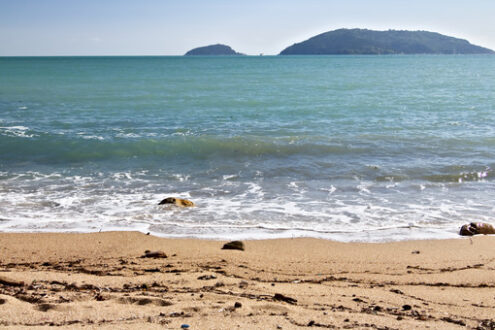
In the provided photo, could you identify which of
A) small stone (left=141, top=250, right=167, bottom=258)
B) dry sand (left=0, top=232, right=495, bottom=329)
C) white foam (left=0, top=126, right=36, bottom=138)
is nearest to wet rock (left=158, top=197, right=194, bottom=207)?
dry sand (left=0, top=232, right=495, bottom=329)

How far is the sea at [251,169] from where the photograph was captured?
9.20m

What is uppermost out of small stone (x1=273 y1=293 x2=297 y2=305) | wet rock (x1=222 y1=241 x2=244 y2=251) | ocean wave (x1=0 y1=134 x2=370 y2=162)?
ocean wave (x1=0 y1=134 x2=370 y2=162)

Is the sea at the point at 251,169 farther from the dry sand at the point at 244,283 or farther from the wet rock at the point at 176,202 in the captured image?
the dry sand at the point at 244,283

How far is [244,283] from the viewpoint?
598 centimetres

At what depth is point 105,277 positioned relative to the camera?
20.5ft

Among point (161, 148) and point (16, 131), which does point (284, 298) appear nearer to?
point (161, 148)

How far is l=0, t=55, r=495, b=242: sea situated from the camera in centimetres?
920

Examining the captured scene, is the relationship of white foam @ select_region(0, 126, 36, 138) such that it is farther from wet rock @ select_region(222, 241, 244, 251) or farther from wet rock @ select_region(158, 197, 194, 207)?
wet rock @ select_region(222, 241, 244, 251)

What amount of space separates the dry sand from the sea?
730mm

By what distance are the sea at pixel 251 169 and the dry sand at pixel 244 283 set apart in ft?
2.39

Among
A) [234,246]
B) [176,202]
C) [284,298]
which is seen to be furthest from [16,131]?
[284,298]

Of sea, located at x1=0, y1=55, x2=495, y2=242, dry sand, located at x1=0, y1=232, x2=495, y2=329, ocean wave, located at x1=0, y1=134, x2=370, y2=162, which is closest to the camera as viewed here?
dry sand, located at x1=0, y1=232, x2=495, y2=329

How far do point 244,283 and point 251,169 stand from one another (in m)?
7.92

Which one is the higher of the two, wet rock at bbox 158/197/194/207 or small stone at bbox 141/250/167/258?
wet rock at bbox 158/197/194/207
